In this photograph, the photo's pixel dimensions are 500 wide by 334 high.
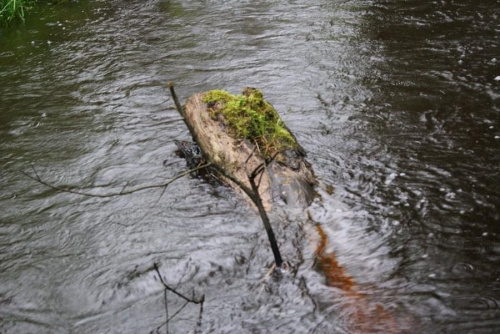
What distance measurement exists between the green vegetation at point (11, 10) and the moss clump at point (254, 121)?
9.13 metres

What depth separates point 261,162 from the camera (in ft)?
19.3

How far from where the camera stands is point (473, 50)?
897cm

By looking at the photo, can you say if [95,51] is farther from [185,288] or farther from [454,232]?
[454,232]

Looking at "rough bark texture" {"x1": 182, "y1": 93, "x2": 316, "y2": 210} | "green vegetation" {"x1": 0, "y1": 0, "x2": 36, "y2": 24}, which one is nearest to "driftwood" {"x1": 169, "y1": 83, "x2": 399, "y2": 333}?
"rough bark texture" {"x1": 182, "y1": 93, "x2": 316, "y2": 210}

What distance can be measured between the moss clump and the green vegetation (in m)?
9.13

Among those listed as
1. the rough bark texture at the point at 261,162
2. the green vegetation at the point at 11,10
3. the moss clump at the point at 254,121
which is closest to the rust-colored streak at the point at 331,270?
the rough bark texture at the point at 261,162

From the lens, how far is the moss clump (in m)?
6.10

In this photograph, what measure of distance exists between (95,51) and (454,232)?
832 centimetres

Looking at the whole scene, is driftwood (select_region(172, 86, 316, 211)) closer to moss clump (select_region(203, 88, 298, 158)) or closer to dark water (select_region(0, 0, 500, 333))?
moss clump (select_region(203, 88, 298, 158))

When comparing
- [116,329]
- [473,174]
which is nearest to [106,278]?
[116,329]

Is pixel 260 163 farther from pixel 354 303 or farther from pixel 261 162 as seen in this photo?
pixel 354 303

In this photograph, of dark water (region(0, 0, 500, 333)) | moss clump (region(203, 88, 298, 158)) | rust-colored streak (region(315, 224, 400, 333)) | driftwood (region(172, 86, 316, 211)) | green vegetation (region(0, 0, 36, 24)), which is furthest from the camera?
green vegetation (region(0, 0, 36, 24))

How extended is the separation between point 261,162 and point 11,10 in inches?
411

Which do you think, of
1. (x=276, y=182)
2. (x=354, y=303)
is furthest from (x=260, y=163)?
(x=354, y=303)
